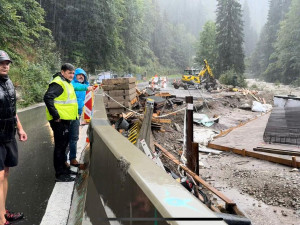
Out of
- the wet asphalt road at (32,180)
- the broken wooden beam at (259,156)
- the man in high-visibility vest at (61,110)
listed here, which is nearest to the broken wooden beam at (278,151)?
the broken wooden beam at (259,156)

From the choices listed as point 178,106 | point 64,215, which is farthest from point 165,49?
point 64,215

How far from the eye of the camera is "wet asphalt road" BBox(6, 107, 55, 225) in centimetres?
384

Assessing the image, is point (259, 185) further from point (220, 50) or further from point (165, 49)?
point (165, 49)

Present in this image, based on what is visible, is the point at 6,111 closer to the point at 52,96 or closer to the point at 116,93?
the point at 52,96

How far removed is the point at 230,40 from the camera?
52.7m

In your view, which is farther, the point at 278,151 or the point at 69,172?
the point at 278,151

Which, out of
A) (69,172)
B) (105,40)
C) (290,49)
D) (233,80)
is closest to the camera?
(69,172)

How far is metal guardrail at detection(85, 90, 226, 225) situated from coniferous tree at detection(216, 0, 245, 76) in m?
51.0

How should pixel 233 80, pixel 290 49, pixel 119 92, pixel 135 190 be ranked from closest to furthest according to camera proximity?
1. pixel 135 190
2. pixel 119 92
3. pixel 233 80
4. pixel 290 49

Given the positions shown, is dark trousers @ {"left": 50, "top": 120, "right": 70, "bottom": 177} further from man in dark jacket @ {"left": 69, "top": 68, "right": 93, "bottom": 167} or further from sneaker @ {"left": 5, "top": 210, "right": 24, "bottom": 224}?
sneaker @ {"left": 5, "top": 210, "right": 24, "bottom": 224}

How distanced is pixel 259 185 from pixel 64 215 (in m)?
5.04

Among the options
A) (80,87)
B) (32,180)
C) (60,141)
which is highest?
(80,87)

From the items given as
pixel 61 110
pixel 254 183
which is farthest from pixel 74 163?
pixel 254 183

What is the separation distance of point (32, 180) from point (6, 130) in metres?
1.80
